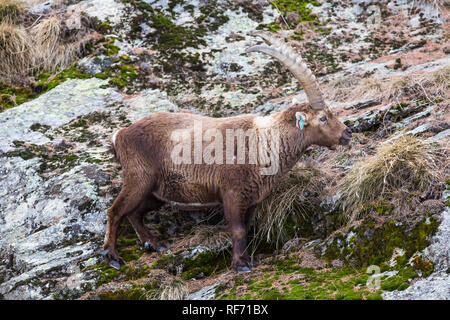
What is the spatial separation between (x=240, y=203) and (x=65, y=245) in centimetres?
274

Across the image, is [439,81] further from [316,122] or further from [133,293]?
[133,293]

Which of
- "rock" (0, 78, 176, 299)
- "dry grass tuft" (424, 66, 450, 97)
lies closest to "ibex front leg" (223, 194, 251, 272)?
"rock" (0, 78, 176, 299)

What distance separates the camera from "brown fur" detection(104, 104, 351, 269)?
682 centimetres

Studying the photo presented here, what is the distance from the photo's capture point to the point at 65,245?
6863 millimetres

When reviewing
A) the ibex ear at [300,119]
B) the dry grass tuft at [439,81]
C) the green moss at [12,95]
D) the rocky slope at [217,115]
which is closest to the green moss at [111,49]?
the rocky slope at [217,115]

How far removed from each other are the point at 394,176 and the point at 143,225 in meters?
3.84

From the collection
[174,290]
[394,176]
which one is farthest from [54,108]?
[394,176]

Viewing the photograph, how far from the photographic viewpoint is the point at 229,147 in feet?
22.9

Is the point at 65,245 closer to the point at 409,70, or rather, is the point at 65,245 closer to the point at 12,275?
the point at 12,275

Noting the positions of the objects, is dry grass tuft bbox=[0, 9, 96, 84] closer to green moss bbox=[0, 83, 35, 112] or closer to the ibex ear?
green moss bbox=[0, 83, 35, 112]

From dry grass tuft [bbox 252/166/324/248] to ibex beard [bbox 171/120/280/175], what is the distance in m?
0.51

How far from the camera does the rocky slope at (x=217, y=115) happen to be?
5.64m

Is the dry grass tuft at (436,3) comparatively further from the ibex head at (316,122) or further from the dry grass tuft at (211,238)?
the dry grass tuft at (211,238)

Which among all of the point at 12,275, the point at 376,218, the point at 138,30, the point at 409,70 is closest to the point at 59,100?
the point at 138,30
